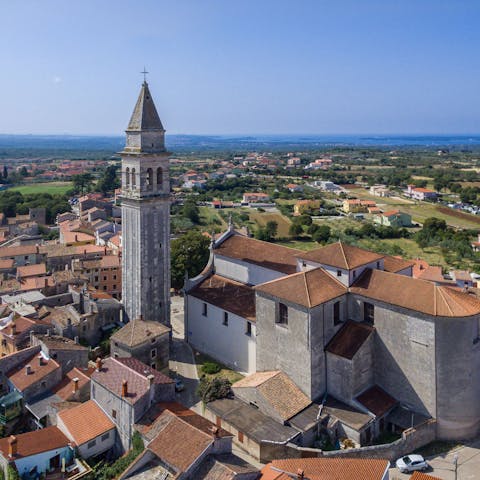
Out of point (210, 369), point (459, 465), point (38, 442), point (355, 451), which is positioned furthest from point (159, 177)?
point (459, 465)

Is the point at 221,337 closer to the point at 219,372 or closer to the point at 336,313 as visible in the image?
the point at 219,372

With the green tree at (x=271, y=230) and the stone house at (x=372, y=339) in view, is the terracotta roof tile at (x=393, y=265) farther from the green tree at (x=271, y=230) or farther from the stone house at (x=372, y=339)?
the green tree at (x=271, y=230)

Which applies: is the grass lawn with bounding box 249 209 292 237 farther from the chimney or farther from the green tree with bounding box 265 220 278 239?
the chimney

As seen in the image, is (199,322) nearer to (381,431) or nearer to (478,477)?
(381,431)

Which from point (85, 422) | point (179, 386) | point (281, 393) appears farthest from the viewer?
point (179, 386)

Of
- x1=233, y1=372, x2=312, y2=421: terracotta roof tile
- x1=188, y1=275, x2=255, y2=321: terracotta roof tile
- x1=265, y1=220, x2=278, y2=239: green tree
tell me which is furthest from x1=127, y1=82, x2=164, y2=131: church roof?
x1=265, y1=220, x2=278, y2=239: green tree

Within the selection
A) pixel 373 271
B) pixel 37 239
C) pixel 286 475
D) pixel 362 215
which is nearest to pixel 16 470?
pixel 286 475

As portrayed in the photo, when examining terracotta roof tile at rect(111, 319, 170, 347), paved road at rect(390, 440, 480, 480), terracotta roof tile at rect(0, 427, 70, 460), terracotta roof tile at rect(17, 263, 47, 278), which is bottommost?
paved road at rect(390, 440, 480, 480)
